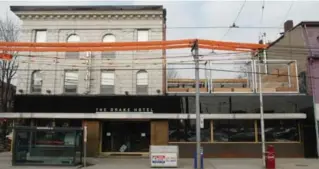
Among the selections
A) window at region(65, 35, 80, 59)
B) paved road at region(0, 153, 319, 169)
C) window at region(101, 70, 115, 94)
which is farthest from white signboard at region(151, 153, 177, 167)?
window at region(65, 35, 80, 59)

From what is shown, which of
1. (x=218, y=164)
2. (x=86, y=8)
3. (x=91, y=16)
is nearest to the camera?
(x=218, y=164)

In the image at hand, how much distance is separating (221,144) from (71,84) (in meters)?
10.9

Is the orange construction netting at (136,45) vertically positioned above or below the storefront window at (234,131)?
above

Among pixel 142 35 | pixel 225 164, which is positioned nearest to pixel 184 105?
pixel 225 164

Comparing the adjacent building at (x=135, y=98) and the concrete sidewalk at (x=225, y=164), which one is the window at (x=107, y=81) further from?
the concrete sidewalk at (x=225, y=164)

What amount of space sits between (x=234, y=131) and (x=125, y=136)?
7.41m

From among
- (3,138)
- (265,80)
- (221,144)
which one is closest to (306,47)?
(265,80)

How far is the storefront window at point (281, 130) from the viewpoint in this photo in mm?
23228

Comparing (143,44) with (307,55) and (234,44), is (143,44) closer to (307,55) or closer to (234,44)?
(234,44)

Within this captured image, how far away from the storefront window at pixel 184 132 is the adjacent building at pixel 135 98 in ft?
0.22

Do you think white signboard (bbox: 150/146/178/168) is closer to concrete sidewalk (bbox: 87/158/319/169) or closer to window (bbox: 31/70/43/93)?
concrete sidewalk (bbox: 87/158/319/169)

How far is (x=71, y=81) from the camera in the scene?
78.9 feet

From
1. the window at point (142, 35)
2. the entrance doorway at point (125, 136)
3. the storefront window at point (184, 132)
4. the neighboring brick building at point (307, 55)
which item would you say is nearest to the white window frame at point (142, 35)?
the window at point (142, 35)

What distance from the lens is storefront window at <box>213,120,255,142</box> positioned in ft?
76.1
